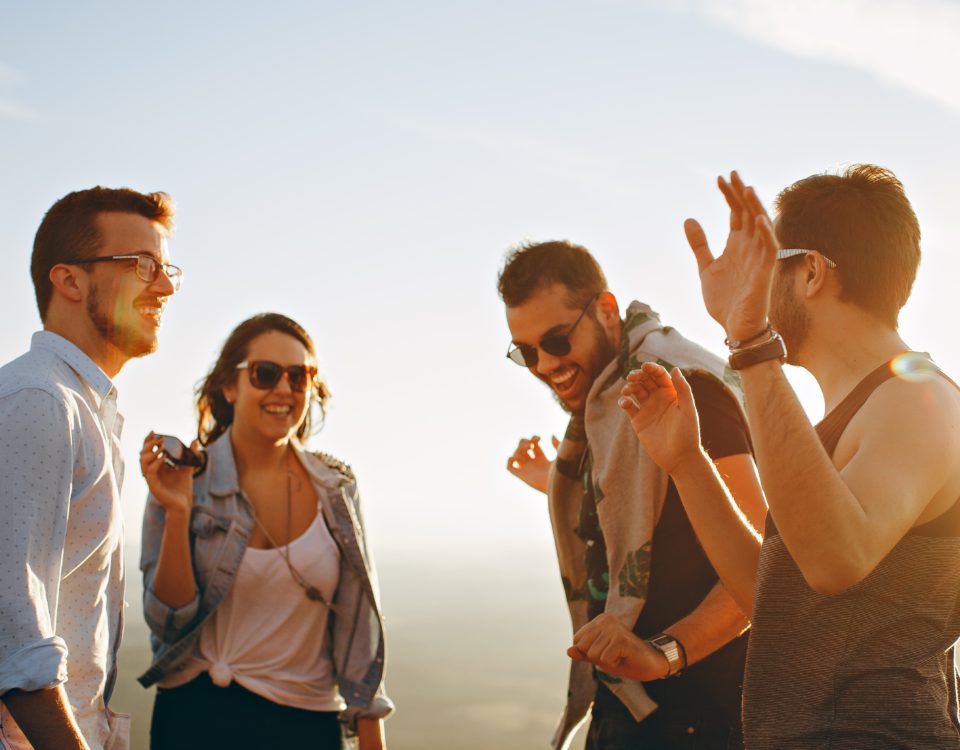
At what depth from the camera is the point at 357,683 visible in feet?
16.4

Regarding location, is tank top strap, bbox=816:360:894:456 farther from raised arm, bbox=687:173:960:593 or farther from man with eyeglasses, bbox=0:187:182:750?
man with eyeglasses, bbox=0:187:182:750

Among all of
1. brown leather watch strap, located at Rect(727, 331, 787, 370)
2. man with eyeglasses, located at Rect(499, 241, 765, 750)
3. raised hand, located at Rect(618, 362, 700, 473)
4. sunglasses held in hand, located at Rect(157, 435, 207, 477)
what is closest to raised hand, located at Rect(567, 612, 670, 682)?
man with eyeglasses, located at Rect(499, 241, 765, 750)

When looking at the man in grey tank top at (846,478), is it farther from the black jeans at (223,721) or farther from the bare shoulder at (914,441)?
the black jeans at (223,721)

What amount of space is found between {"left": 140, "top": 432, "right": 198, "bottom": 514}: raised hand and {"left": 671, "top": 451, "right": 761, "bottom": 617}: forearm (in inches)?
109

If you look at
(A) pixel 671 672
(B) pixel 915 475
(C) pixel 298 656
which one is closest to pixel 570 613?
(A) pixel 671 672

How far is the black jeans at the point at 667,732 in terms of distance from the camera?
3.32m

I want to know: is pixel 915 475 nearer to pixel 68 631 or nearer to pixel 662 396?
pixel 662 396

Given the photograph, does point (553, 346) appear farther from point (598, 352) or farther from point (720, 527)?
point (720, 527)

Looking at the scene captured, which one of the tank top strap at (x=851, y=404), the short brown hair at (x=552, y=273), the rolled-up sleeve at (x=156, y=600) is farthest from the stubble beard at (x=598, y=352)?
the rolled-up sleeve at (x=156, y=600)

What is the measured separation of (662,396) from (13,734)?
194 centimetres

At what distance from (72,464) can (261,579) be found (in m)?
2.30

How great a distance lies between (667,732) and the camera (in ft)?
11.0

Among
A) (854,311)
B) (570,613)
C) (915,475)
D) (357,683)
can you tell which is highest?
(854,311)

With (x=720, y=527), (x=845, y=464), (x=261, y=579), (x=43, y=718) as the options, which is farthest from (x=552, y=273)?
(x=43, y=718)
